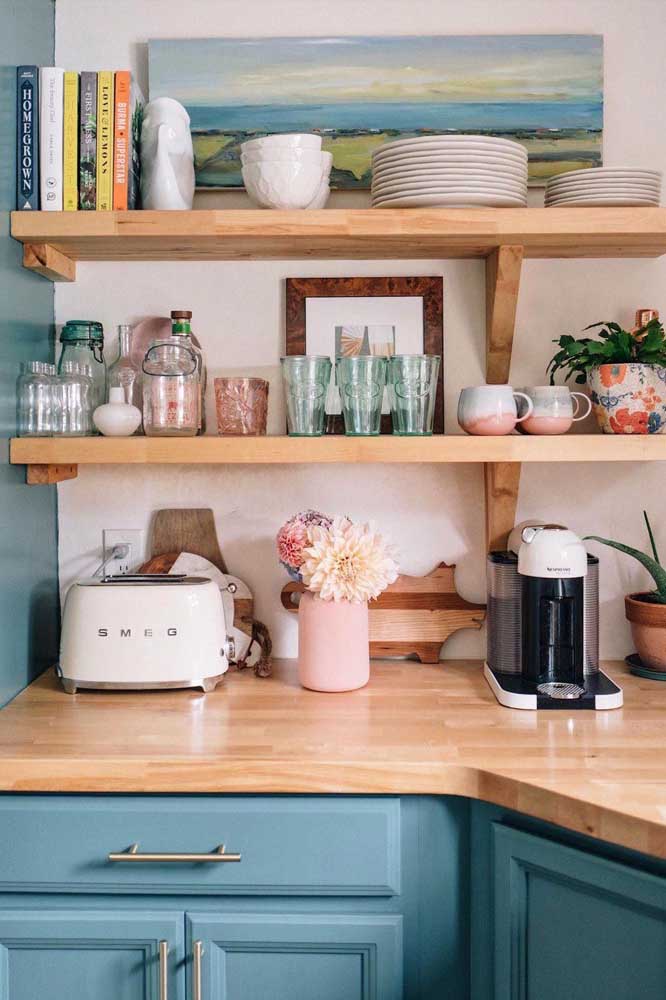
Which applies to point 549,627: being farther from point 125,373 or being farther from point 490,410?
point 125,373

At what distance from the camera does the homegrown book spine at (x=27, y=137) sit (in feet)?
5.78

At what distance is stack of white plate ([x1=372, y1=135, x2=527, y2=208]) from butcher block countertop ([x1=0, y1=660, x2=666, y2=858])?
3.00ft

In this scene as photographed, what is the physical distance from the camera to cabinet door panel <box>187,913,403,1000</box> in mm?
1459

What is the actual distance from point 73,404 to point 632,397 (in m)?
1.09

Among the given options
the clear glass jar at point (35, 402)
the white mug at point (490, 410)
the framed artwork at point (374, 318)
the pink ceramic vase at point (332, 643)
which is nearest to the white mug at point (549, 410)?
the white mug at point (490, 410)

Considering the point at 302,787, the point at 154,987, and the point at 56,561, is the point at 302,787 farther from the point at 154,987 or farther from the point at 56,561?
the point at 56,561

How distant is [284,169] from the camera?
68.3 inches

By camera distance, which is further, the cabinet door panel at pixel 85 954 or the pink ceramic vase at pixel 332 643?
the pink ceramic vase at pixel 332 643

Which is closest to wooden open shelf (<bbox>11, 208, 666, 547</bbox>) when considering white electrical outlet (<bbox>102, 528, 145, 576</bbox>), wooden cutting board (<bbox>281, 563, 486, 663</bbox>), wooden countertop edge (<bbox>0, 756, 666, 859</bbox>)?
white electrical outlet (<bbox>102, 528, 145, 576</bbox>)

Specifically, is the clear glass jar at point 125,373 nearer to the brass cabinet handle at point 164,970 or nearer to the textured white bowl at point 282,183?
the textured white bowl at point 282,183

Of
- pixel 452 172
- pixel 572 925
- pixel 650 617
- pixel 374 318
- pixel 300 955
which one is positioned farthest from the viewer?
pixel 374 318

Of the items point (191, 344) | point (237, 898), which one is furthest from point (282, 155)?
point (237, 898)

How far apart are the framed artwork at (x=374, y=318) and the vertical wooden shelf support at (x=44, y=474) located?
0.54 m

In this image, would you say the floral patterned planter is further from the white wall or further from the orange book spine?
the orange book spine
